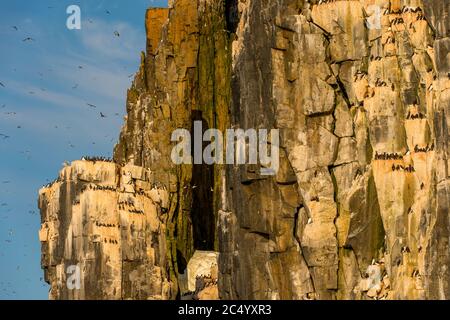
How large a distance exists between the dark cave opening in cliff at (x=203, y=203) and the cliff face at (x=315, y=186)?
1613cm

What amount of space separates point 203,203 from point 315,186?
4020cm

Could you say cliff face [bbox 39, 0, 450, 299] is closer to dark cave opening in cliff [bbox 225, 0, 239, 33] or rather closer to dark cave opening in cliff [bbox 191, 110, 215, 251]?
dark cave opening in cliff [bbox 191, 110, 215, 251]

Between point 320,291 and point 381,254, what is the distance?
5372mm

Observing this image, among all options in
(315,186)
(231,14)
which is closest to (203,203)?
(231,14)

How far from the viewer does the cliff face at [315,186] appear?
111625mm

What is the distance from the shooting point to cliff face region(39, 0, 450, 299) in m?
112

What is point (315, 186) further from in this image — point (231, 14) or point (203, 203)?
point (231, 14)

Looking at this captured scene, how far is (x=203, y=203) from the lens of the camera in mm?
159375

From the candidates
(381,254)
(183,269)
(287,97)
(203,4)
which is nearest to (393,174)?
(381,254)

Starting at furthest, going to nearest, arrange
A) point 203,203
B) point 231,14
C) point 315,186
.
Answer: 1. point 231,14
2. point 203,203
3. point 315,186

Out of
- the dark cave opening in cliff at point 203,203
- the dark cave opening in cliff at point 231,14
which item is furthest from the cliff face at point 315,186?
the dark cave opening in cliff at point 231,14

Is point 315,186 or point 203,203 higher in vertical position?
point 203,203

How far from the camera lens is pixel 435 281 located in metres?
107

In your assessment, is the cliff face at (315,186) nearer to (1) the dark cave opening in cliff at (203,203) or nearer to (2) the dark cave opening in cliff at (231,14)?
(1) the dark cave opening in cliff at (203,203)
